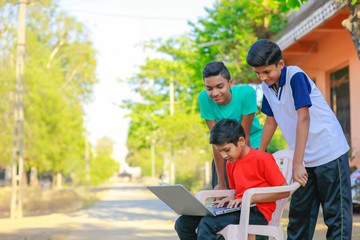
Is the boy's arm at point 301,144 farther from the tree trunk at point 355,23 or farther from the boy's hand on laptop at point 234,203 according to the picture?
the tree trunk at point 355,23

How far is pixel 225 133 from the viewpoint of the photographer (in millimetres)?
3717

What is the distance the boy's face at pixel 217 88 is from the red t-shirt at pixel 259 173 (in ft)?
1.96

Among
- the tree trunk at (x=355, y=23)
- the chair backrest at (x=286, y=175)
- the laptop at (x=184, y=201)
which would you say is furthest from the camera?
the tree trunk at (x=355, y=23)

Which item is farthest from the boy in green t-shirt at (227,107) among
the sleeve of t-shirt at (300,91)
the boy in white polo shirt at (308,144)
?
the sleeve of t-shirt at (300,91)

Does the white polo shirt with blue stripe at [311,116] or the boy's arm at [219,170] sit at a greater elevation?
the white polo shirt with blue stripe at [311,116]

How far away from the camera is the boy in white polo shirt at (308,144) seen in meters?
3.68

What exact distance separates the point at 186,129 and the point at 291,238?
26642 mm

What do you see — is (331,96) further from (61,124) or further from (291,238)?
(61,124)

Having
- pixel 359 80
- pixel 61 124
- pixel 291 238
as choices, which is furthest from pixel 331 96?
pixel 61 124

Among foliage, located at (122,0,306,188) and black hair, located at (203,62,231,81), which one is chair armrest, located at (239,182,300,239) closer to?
black hair, located at (203,62,231,81)

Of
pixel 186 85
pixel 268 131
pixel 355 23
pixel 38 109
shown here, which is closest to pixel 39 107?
pixel 38 109

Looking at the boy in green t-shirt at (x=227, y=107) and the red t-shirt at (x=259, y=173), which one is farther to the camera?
the boy in green t-shirt at (x=227, y=107)

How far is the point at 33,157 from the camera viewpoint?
93.0ft

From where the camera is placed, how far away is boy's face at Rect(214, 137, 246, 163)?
3.75m
